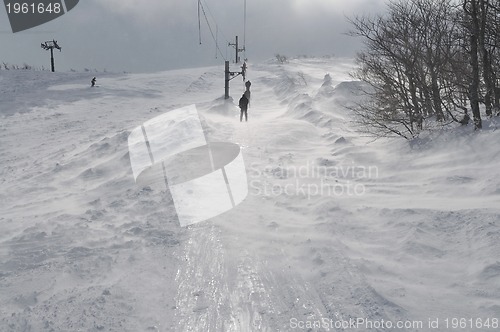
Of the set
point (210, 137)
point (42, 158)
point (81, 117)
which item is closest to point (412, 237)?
point (210, 137)

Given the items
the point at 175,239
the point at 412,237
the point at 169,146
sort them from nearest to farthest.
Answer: the point at 412,237
the point at 175,239
the point at 169,146

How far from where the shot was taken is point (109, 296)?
4031mm

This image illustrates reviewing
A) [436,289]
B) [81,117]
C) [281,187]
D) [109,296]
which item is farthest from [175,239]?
[81,117]

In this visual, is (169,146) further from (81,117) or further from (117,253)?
(81,117)

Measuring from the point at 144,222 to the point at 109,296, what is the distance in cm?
196

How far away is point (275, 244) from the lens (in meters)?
5.20

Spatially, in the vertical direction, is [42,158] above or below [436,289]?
below

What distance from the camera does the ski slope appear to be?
147 inches

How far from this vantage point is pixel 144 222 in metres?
5.91

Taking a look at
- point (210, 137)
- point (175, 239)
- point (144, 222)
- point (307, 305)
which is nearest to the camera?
point (307, 305)

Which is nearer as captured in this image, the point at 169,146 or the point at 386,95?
the point at 169,146

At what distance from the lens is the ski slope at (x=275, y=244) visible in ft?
12.2

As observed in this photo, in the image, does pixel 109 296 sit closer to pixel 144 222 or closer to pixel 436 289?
pixel 144 222

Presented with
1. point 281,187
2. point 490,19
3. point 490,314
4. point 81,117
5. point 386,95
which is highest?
point 490,19
